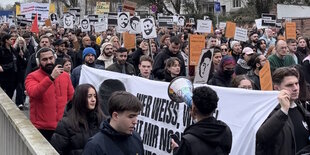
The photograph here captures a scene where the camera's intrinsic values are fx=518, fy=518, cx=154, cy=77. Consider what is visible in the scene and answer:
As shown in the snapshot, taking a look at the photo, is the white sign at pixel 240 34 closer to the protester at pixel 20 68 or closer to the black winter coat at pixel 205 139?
the protester at pixel 20 68

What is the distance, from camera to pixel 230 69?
7.35 metres

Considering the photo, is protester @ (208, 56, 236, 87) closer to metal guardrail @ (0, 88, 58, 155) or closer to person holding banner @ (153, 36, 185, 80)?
person holding banner @ (153, 36, 185, 80)

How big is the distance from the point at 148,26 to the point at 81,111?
8515mm

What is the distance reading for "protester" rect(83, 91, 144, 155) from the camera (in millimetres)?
3621

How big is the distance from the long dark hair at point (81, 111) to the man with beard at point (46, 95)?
123 centimetres

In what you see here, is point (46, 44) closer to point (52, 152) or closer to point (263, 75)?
point (263, 75)

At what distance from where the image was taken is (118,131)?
3.67 m

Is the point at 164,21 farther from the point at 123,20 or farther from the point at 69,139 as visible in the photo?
the point at 69,139

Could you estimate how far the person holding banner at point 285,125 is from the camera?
4.24 meters

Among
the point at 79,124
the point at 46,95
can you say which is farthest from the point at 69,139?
the point at 46,95

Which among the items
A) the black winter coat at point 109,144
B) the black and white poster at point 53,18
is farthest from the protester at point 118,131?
the black and white poster at point 53,18

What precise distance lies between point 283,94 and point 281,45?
4.60 meters

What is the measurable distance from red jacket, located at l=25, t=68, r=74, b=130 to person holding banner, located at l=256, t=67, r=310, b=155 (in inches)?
108

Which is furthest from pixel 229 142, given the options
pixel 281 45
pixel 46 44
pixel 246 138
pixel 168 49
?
pixel 46 44
